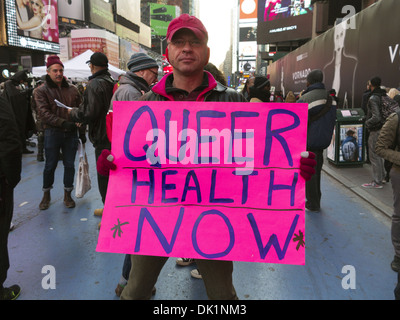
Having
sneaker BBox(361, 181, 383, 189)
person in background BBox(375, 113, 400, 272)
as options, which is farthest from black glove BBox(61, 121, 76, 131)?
sneaker BBox(361, 181, 383, 189)

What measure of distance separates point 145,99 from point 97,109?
200 centimetres

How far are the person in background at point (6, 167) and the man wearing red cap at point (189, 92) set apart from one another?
111 cm

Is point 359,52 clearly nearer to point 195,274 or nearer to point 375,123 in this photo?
point 375,123

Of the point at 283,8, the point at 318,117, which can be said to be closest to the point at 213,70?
the point at 318,117

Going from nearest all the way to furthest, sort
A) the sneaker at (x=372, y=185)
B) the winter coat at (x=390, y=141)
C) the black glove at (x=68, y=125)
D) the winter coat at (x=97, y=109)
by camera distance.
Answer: the winter coat at (x=390, y=141), the winter coat at (x=97, y=109), the black glove at (x=68, y=125), the sneaker at (x=372, y=185)

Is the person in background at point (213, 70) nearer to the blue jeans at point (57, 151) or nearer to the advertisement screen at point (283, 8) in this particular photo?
the blue jeans at point (57, 151)

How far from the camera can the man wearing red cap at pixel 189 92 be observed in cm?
196

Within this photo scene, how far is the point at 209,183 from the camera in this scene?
6.26ft

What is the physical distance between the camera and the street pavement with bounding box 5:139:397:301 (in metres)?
2.95

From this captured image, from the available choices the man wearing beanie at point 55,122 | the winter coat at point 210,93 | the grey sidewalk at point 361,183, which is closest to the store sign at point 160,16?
the grey sidewalk at point 361,183

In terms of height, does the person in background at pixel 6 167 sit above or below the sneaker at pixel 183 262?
above

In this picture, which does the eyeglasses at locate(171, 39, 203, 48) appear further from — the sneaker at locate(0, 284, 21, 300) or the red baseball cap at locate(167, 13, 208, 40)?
the sneaker at locate(0, 284, 21, 300)

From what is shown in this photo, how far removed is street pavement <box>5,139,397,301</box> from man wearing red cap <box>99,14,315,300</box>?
1.00m
